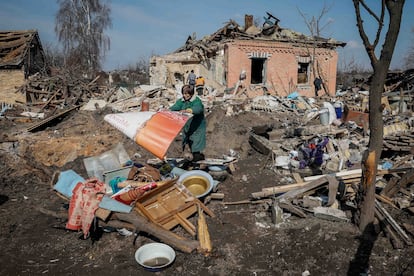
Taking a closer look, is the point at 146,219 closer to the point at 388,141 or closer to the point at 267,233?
the point at 267,233

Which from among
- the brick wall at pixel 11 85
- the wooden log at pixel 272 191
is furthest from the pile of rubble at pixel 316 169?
the brick wall at pixel 11 85

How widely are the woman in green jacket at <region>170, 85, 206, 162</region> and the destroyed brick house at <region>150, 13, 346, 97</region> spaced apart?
10.5 metres

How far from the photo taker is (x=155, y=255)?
394 centimetres

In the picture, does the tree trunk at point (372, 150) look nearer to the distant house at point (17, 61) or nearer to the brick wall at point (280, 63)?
the brick wall at point (280, 63)

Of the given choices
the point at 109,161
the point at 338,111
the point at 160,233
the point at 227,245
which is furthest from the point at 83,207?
the point at 338,111

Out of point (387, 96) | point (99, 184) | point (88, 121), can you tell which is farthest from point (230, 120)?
point (387, 96)

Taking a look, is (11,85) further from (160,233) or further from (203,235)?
(203,235)

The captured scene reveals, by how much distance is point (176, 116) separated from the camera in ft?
17.4

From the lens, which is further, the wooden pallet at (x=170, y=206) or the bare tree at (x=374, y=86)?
the wooden pallet at (x=170, y=206)

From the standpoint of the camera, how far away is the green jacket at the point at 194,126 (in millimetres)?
5840

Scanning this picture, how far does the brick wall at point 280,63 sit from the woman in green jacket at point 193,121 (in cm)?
1071

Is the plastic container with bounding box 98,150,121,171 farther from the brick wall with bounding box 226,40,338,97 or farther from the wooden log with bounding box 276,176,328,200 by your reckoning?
the brick wall with bounding box 226,40,338,97

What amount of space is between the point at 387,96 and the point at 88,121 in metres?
13.8

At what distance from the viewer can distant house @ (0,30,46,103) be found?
16141 mm
